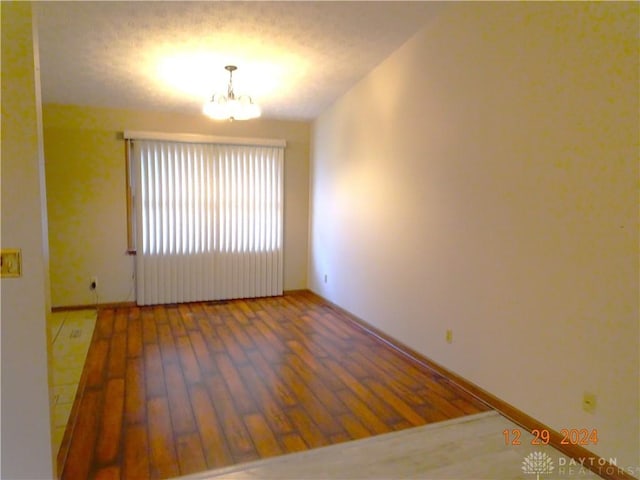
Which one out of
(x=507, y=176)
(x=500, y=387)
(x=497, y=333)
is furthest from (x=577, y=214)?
Result: (x=500, y=387)

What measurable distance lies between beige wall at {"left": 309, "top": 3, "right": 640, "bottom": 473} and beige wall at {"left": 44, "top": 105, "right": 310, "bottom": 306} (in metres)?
3.22

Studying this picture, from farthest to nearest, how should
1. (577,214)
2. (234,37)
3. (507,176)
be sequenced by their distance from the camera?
1. (234,37)
2. (507,176)
3. (577,214)

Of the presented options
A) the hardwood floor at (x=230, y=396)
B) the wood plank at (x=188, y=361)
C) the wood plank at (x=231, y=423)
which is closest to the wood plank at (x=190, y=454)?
the hardwood floor at (x=230, y=396)

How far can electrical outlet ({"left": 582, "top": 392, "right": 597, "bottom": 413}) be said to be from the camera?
2018 millimetres

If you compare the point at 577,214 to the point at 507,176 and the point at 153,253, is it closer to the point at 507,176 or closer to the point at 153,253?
the point at 507,176

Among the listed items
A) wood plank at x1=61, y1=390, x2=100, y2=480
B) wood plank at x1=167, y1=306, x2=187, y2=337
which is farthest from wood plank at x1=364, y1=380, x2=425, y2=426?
wood plank at x1=167, y1=306, x2=187, y2=337

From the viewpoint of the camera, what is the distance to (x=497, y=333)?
8.57ft

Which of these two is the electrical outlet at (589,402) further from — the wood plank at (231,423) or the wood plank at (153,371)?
the wood plank at (153,371)

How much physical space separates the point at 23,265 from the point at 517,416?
9.03ft

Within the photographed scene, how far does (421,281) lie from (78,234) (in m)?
4.30

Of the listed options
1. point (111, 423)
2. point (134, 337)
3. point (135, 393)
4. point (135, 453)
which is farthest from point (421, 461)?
point (134, 337)

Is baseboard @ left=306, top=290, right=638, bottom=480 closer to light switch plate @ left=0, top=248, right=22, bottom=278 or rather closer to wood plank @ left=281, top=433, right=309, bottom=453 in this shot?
wood plank @ left=281, top=433, right=309, bottom=453

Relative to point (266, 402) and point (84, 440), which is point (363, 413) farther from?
point (84, 440)

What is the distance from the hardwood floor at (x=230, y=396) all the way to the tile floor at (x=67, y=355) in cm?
7
